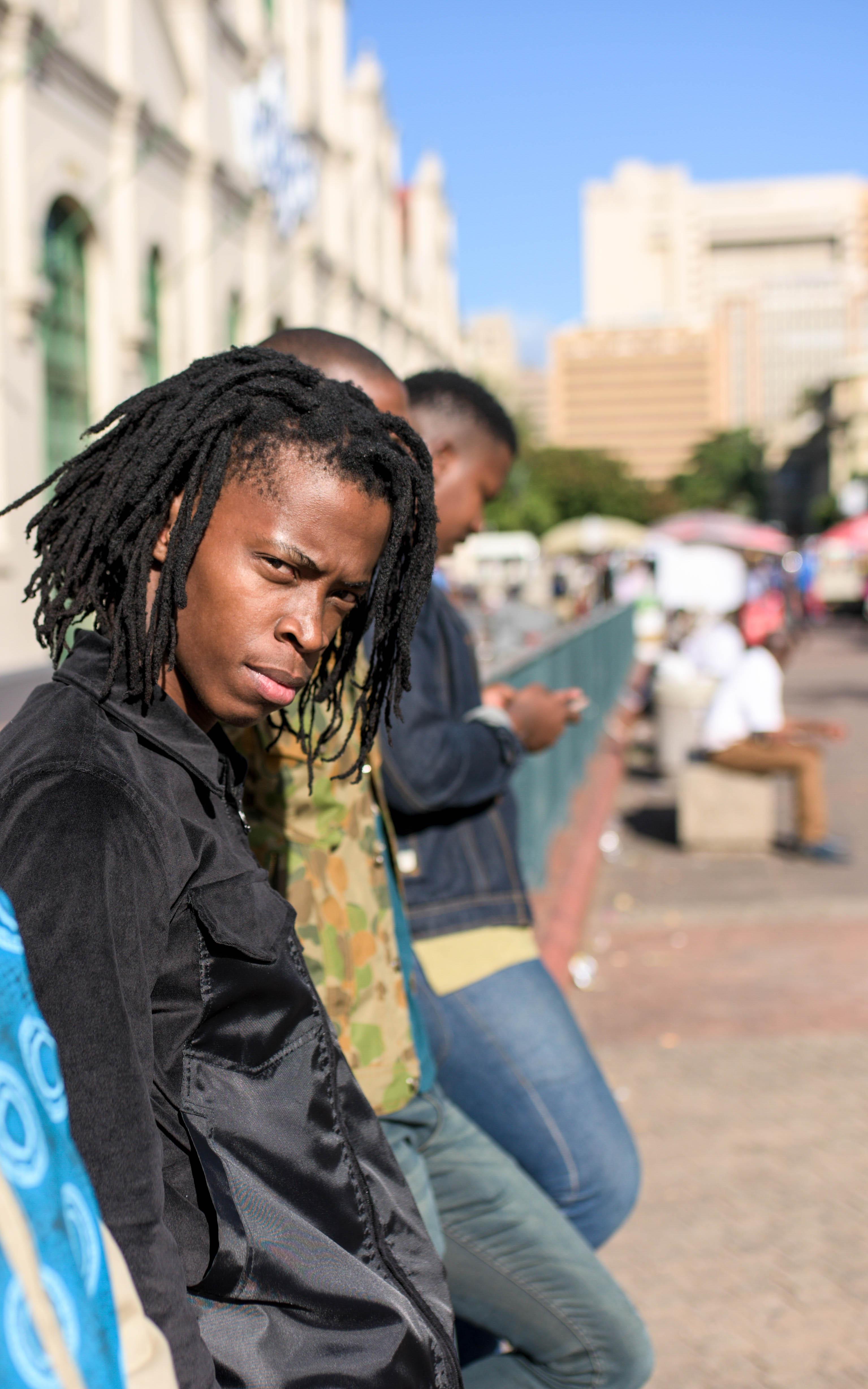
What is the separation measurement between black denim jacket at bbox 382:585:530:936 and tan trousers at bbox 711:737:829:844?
681 centimetres

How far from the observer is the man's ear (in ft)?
5.23

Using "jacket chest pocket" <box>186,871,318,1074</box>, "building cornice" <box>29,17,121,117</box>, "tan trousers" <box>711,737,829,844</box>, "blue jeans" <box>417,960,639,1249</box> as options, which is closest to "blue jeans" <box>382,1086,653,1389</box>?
"blue jeans" <box>417,960,639,1249</box>

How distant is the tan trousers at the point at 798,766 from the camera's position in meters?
9.23

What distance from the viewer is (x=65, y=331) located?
16188 millimetres

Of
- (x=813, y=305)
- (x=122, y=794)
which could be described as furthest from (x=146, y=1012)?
(x=813, y=305)

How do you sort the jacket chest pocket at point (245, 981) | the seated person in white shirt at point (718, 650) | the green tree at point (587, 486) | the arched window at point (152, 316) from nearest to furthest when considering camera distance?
the jacket chest pocket at point (245, 981), the seated person in white shirt at point (718, 650), the arched window at point (152, 316), the green tree at point (587, 486)

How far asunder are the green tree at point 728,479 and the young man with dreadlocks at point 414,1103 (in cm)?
13255

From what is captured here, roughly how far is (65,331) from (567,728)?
1016cm

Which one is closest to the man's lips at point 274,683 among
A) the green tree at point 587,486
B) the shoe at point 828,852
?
the shoe at point 828,852

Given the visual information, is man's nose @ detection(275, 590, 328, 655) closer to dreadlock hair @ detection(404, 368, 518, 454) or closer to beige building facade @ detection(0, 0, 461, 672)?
dreadlock hair @ detection(404, 368, 518, 454)

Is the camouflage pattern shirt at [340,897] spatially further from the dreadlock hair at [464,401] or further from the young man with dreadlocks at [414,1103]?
the dreadlock hair at [464,401]

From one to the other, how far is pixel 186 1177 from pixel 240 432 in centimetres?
79

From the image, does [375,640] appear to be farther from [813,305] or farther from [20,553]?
[813,305]

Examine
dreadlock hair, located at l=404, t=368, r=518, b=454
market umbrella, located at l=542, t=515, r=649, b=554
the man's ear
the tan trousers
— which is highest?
market umbrella, located at l=542, t=515, r=649, b=554
